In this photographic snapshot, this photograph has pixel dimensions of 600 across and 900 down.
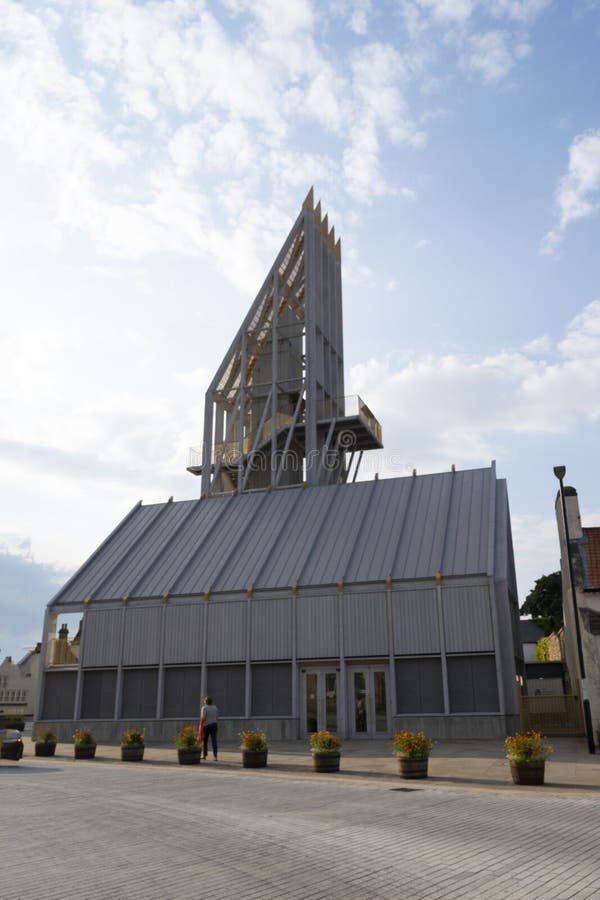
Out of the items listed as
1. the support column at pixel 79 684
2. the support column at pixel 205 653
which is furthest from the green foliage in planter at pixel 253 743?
the support column at pixel 79 684

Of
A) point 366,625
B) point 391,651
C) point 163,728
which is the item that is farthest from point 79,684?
point 391,651

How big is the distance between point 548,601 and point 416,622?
115ft

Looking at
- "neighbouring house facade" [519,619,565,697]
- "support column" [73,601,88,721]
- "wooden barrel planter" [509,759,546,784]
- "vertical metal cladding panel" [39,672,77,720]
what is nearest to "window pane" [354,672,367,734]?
"support column" [73,601,88,721]

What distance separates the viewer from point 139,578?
114ft

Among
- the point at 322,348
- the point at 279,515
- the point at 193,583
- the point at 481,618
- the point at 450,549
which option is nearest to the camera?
the point at 481,618

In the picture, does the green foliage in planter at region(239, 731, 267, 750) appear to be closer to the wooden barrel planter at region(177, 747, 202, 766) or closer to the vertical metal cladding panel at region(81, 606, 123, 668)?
the wooden barrel planter at region(177, 747, 202, 766)

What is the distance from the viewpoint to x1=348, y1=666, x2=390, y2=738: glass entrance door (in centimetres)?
2841

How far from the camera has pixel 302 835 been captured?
34.9 ft

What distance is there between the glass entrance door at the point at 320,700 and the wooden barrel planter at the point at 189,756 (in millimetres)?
8175

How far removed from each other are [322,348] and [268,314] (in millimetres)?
4571

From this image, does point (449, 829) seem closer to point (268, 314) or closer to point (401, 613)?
point (401, 613)

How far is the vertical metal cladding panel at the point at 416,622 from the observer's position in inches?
1120

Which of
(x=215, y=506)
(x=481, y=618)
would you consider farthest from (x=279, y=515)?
(x=481, y=618)

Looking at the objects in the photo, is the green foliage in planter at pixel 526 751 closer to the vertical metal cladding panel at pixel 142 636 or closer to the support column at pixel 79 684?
the vertical metal cladding panel at pixel 142 636
